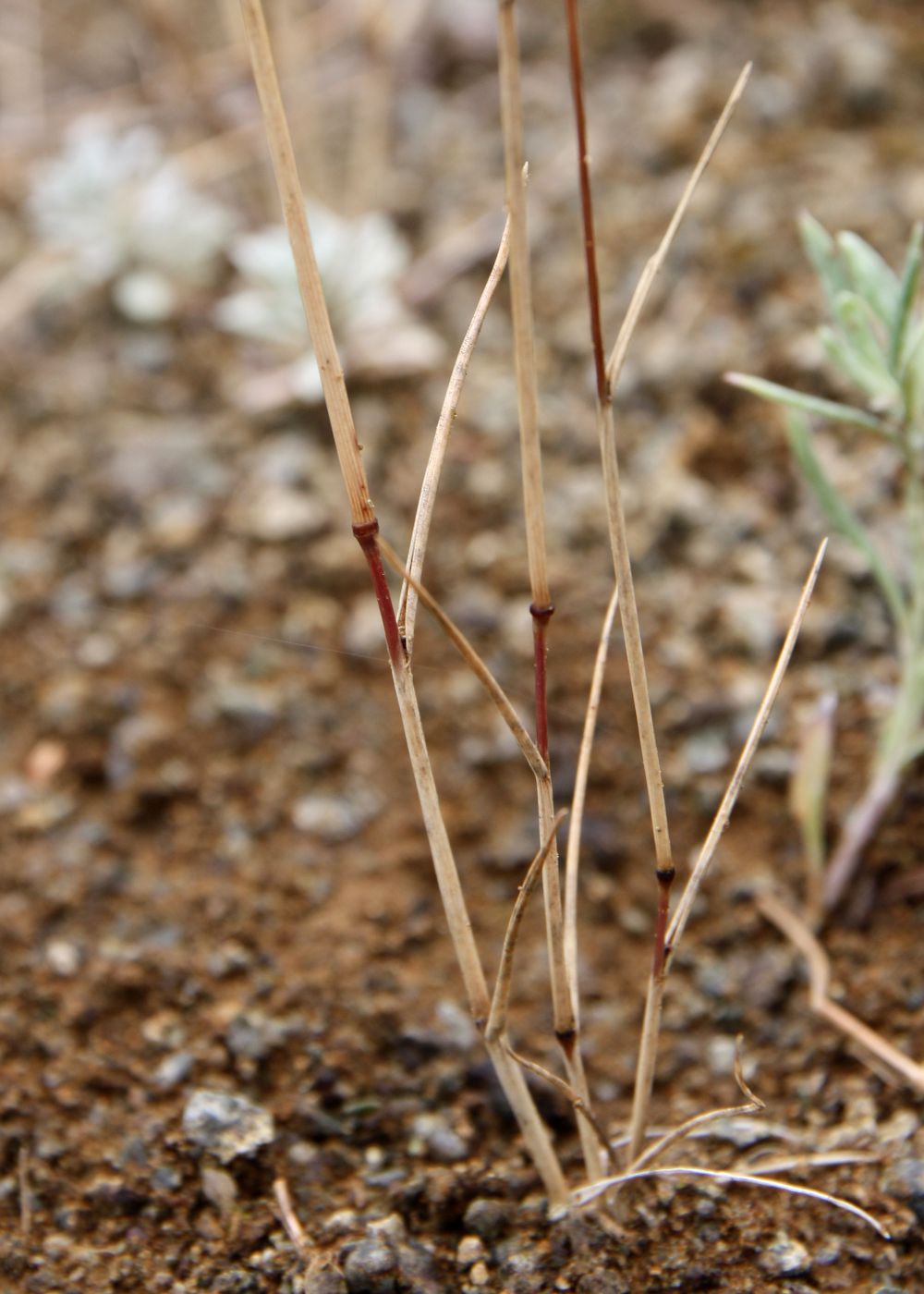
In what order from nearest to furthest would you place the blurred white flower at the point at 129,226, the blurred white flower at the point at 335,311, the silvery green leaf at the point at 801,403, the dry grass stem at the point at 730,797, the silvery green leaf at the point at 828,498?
the dry grass stem at the point at 730,797
the silvery green leaf at the point at 801,403
the silvery green leaf at the point at 828,498
the blurred white flower at the point at 335,311
the blurred white flower at the point at 129,226

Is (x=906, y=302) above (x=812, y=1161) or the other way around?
above

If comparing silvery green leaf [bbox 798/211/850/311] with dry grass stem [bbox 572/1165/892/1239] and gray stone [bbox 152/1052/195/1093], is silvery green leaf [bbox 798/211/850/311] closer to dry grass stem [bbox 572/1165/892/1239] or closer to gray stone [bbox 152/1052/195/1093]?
dry grass stem [bbox 572/1165/892/1239]

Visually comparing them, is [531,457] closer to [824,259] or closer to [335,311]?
[824,259]

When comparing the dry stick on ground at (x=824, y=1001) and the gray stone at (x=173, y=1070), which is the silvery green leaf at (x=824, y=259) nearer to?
the dry stick on ground at (x=824, y=1001)

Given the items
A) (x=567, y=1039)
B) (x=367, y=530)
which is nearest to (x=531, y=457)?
(x=367, y=530)

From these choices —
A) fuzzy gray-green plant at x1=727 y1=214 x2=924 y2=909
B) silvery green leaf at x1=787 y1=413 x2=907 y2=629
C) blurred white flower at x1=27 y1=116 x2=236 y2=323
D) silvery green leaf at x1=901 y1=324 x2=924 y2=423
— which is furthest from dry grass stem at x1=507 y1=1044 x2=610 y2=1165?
blurred white flower at x1=27 y1=116 x2=236 y2=323

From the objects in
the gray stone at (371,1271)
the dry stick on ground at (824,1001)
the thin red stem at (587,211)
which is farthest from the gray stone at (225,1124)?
the thin red stem at (587,211)
